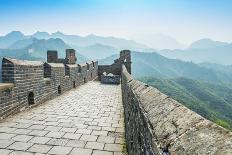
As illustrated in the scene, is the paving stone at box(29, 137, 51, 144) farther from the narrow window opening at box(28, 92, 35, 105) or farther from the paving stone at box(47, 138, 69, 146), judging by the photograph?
the narrow window opening at box(28, 92, 35, 105)

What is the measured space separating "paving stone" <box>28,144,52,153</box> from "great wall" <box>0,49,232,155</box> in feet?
0.06

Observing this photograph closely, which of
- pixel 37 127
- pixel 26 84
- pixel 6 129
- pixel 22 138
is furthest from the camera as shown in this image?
pixel 26 84

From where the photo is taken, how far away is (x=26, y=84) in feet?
25.0

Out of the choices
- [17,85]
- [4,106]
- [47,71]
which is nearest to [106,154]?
[4,106]

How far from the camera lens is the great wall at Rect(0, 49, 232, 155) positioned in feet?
4.90

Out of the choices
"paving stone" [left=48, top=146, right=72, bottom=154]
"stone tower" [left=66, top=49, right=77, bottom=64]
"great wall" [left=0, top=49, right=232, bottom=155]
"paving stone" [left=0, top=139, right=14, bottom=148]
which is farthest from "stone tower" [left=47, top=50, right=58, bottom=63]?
"paving stone" [left=48, top=146, right=72, bottom=154]

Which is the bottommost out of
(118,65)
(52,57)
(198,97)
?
(198,97)

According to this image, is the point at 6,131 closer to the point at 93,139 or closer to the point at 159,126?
the point at 93,139

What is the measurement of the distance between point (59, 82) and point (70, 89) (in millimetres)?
2167

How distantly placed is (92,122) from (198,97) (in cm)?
14263

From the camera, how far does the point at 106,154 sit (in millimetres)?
4328

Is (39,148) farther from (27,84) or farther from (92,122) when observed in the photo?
(27,84)

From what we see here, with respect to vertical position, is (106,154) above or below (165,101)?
below

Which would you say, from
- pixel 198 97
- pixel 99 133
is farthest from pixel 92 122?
pixel 198 97
